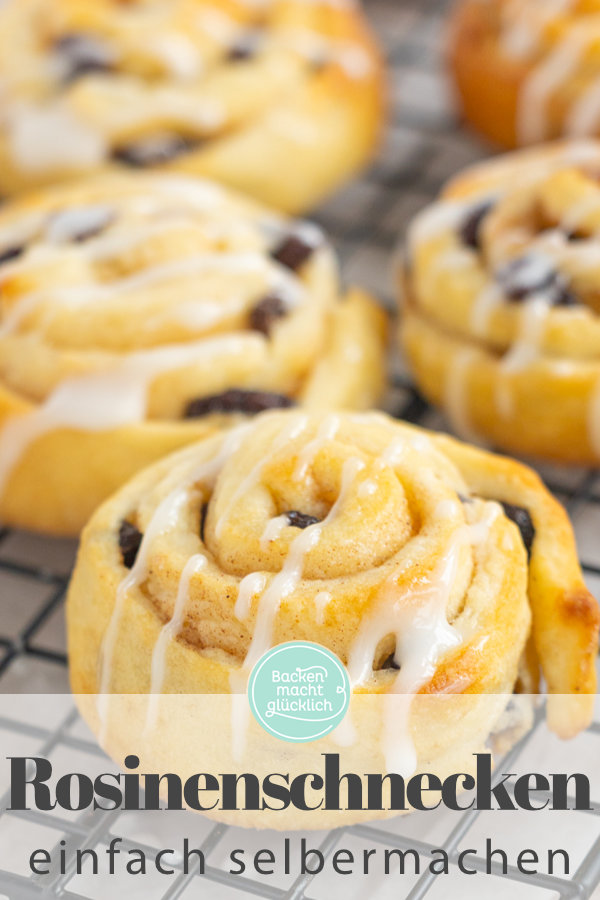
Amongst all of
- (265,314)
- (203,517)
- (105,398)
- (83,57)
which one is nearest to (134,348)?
(105,398)

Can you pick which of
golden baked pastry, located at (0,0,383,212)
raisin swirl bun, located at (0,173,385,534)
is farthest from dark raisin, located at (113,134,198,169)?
raisin swirl bun, located at (0,173,385,534)

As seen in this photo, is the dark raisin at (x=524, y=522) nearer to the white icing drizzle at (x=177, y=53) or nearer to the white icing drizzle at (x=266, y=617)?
the white icing drizzle at (x=266, y=617)

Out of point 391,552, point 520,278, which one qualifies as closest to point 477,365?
point 520,278

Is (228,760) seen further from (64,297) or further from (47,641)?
(64,297)

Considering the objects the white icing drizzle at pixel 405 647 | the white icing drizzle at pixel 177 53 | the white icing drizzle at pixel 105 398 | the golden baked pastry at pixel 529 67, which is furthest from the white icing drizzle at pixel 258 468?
the golden baked pastry at pixel 529 67

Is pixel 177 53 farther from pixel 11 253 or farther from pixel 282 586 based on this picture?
pixel 282 586

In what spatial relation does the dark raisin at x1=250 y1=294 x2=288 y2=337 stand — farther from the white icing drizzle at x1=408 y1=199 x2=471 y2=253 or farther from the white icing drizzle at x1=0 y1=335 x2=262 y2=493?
the white icing drizzle at x1=408 y1=199 x2=471 y2=253
